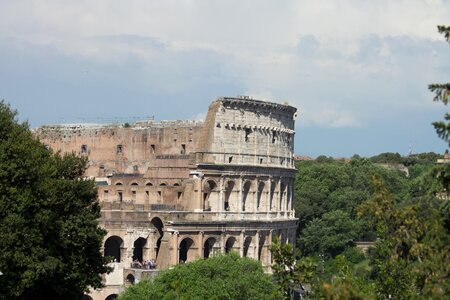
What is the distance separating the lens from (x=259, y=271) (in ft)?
186

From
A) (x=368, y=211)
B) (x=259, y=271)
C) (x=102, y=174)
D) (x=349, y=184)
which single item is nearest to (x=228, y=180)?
(x=102, y=174)

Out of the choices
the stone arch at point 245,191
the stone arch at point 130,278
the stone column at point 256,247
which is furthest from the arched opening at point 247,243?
the stone arch at point 130,278

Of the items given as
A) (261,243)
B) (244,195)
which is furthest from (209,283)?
(261,243)

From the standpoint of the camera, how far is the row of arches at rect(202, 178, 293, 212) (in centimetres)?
→ 8138

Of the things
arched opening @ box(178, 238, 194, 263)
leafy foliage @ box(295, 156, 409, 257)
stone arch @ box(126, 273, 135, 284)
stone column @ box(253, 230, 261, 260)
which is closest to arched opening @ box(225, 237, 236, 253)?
stone column @ box(253, 230, 261, 260)

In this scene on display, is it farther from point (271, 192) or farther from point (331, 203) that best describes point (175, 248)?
point (331, 203)

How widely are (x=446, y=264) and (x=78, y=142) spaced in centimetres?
7734

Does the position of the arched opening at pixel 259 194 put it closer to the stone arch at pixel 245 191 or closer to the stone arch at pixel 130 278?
the stone arch at pixel 245 191

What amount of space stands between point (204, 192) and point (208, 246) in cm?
417

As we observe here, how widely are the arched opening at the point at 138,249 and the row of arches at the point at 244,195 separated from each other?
5493 mm

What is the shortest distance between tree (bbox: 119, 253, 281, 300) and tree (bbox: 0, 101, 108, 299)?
3.14 metres

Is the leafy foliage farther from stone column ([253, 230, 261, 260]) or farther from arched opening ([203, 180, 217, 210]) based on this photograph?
arched opening ([203, 180, 217, 210])

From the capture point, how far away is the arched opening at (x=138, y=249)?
80.0 metres

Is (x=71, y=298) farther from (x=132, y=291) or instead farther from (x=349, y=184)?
(x=349, y=184)
